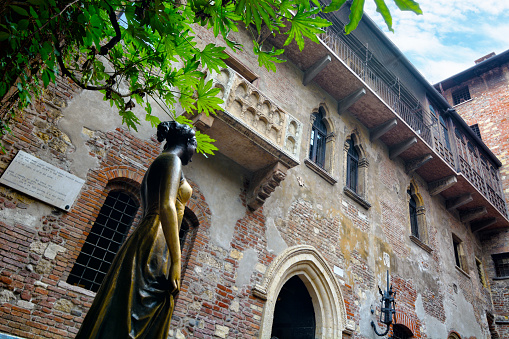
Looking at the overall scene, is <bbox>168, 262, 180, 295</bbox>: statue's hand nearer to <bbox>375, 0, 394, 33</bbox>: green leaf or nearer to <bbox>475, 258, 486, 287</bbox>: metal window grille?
<bbox>375, 0, 394, 33</bbox>: green leaf

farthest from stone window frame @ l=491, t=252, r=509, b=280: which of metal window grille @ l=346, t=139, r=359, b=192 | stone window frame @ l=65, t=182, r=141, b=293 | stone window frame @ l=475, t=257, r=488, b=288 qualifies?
stone window frame @ l=65, t=182, r=141, b=293

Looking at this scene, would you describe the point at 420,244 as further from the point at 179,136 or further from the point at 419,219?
the point at 179,136

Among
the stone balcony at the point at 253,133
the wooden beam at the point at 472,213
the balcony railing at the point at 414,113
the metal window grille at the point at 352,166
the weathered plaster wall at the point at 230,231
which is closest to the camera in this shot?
the weathered plaster wall at the point at 230,231

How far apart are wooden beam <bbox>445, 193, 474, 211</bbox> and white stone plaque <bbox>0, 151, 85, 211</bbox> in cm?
1334

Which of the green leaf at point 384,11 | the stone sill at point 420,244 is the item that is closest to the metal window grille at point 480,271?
the stone sill at point 420,244

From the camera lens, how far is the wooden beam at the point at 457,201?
13.8 meters

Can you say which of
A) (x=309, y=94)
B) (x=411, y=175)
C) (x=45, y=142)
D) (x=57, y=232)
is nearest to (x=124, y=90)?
(x=45, y=142)

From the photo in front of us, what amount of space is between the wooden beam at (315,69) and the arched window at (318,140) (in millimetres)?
976

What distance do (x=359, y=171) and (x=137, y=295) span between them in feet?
31.1

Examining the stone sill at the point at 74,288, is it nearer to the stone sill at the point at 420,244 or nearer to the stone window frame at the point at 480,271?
the stone sill at the point at 420,244

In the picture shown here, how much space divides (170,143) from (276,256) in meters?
4.91

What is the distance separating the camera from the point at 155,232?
8.37 feet

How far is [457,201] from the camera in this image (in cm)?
1407

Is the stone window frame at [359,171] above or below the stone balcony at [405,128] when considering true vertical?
below
